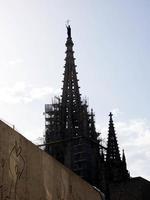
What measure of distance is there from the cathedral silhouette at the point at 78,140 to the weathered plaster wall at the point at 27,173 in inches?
1831

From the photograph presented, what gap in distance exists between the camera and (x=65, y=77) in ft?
232

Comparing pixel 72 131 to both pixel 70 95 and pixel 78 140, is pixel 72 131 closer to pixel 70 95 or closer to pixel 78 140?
pixel 78 140

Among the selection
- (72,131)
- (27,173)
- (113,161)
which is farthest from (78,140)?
(27,173)

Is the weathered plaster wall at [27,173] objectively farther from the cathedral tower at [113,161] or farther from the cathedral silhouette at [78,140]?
the cathedral tower at [113,161]

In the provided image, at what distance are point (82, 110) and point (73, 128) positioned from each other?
3.08 m

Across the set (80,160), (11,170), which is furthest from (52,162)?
(80,160)

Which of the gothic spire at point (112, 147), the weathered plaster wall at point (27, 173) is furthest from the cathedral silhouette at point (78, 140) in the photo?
the weathered plaster wall at point (27, 173)

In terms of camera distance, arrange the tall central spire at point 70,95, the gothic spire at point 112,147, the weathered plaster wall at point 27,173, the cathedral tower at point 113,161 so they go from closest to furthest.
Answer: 1. the weathered plaster wall at point 27,173
2. the cathedral tower at point 113,161
3. the tall central spire at point 70,95
4. the gothic spire at point 112,147

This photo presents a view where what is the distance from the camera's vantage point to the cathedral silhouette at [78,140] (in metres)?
61.2

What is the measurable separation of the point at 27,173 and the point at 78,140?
173 ft

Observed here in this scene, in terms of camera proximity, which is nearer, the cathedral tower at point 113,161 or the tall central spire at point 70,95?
the cathedral tower at point 113,161

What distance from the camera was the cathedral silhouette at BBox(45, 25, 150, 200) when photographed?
61.2 m

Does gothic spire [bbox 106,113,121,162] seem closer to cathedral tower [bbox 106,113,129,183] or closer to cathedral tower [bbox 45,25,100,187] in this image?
cathedral tower [bbox 106,113,129,183]

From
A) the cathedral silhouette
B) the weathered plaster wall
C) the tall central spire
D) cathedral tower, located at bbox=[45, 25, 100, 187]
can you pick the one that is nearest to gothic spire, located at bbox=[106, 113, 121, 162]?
the cathedral silhouette
